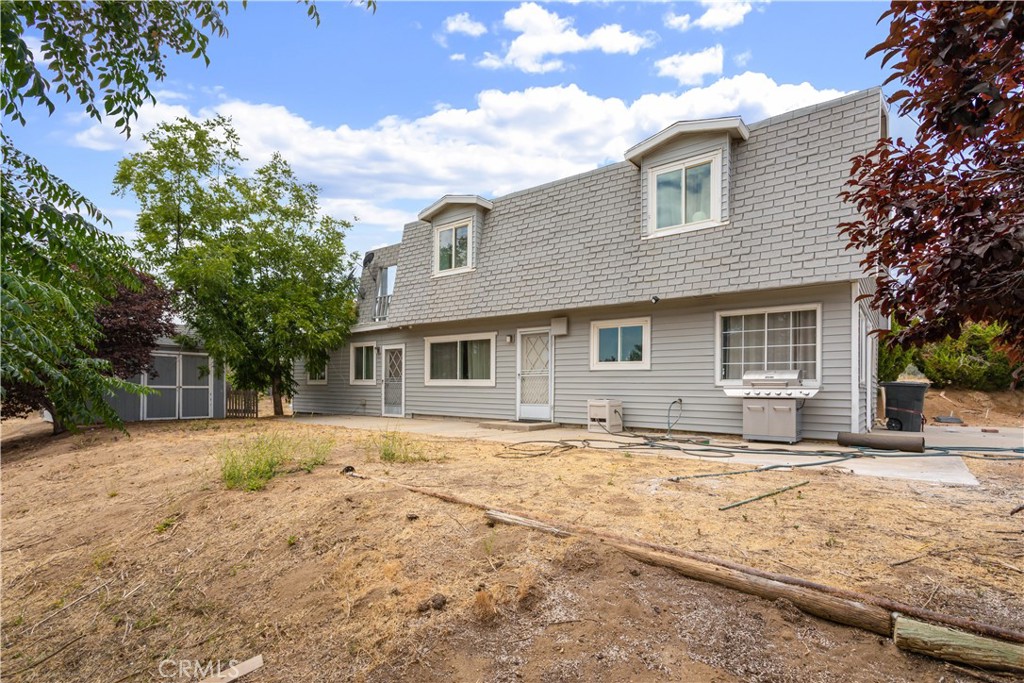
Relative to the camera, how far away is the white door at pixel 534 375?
11.3 m

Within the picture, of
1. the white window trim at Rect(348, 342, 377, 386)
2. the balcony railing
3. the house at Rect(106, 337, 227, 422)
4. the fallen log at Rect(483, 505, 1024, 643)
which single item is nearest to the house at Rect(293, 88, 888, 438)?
the balcony railing

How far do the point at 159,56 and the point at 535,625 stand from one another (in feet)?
13.2

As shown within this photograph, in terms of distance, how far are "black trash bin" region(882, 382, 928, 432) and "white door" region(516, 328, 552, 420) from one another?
631 centimetres

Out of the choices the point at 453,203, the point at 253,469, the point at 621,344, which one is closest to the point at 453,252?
the point at 453,203

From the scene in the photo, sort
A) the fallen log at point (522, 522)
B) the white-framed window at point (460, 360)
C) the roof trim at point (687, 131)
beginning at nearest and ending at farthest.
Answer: the fallen log at point (522, 522) < the roof trim at point (687, 131) < the white-framed window at point (460, 360)

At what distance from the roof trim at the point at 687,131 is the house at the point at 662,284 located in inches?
1.0

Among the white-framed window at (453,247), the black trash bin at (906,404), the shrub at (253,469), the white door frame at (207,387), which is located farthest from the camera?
the white door frame at (207,387)

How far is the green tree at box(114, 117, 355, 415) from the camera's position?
13.7 metres

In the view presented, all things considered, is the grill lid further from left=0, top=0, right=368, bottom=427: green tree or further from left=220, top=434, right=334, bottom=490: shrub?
left=0, top=0, right=368, bottom=427: green tree

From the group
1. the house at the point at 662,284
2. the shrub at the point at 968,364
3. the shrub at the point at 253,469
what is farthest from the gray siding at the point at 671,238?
the shrub at the point at 968,364

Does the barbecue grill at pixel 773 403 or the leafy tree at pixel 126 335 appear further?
the leafy tree at pixel 126 335

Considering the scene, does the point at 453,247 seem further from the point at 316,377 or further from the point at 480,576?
the point at 480,576

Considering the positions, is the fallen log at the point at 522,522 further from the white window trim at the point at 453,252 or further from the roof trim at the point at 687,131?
the white window trim at the point at 453,252

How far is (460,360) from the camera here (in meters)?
13.0
